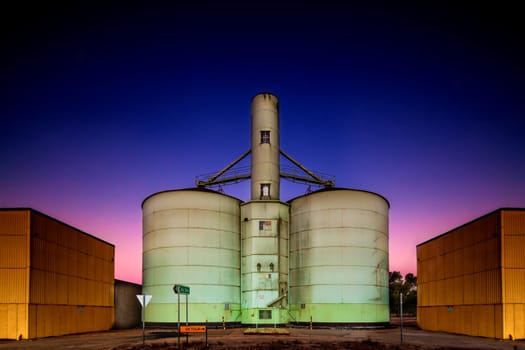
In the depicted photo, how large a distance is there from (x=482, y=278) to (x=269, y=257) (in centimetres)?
1993

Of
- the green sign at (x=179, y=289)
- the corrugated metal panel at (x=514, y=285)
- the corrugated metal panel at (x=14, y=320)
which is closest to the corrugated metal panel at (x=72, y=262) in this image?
the corrugated metal panel at (x=14, y=320)

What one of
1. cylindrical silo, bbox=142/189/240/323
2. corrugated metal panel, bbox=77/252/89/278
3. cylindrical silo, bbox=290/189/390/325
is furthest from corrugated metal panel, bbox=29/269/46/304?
cylindrical silo, bbox=290/189/390/325

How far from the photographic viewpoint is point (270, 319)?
159 feet

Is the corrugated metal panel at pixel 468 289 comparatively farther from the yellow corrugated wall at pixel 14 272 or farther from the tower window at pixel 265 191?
the yellow corrugated wall at pixel 14 272

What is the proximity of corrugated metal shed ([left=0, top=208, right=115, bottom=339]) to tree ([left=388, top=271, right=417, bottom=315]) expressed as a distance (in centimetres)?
9307

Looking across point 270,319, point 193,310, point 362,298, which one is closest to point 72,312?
point 193,310

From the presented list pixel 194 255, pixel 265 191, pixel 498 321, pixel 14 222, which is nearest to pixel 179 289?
pixel 14 222

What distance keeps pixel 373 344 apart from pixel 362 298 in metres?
22.0

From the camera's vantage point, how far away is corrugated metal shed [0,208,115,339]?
32.5 metres

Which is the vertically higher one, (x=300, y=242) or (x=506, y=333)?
(x=300, y=242)

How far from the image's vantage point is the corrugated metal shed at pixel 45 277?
32469 mm

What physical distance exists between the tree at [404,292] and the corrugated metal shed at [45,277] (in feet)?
305

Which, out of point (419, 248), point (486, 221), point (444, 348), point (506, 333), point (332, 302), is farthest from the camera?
point (419, 248)

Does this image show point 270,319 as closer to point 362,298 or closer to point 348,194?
point 362,298
